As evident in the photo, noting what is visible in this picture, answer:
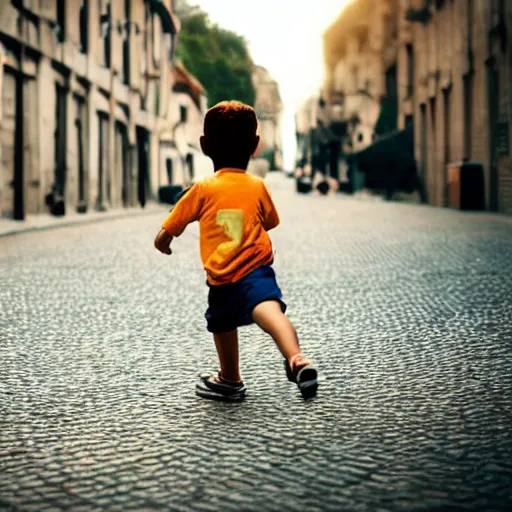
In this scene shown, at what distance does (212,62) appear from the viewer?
80562 millimetres

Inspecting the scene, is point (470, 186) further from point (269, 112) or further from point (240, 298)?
point (269, 112)

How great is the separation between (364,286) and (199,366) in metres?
3.87

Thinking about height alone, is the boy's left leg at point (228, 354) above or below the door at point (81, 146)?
below

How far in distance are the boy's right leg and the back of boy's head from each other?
0.65m

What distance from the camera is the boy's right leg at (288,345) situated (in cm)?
408

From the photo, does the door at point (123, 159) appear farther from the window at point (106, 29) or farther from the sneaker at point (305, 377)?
the sneaker at point (305, 377)

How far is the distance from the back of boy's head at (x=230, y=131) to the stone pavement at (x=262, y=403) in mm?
1068

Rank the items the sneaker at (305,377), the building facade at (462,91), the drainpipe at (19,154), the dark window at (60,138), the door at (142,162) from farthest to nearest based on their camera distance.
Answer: the door at (142,162) → the dark window at (60,138) → the building facade at (462,91) → the drainpipe at (19,154) → the sneaker at (305,377)

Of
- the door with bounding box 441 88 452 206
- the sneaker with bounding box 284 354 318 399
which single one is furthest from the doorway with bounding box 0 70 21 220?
the sneaker with bounding box 284 354 318 399

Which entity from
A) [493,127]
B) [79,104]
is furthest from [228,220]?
[79,104]

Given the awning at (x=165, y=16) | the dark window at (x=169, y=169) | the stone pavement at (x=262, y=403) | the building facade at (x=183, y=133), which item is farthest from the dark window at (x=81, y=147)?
the stone pavement at (x=262, y=403)

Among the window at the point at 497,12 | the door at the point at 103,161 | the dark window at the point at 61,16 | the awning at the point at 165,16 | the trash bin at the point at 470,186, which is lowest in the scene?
the trash bin at the point at 470,186

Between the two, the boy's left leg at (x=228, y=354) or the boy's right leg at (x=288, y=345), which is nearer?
the boy's right leg at (x=288, y=345)

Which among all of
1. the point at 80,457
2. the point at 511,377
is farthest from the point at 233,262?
the point at 511,377
